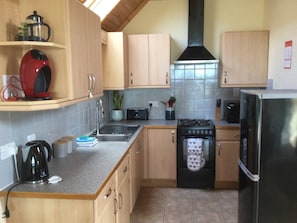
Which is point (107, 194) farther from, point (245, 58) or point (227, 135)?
point (245, 58)

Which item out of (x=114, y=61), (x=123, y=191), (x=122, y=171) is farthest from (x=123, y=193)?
(x=114, y=61)

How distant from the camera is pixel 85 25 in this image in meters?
2.26

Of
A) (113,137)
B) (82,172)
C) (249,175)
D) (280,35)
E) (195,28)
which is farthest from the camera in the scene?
(195,28)

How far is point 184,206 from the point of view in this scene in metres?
3.39

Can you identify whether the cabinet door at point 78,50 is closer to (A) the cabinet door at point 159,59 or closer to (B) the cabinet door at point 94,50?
(B) the cabinet door at point 94,50

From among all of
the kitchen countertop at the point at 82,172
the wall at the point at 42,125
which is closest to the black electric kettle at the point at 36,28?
the wall at the point at 42,125

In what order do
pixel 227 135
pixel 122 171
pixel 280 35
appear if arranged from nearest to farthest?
1. pixel 122 171
2. pixel 280 35
3. pixel 227 135

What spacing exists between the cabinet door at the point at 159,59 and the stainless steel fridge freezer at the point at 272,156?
178cm

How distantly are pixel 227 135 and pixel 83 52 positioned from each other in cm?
236

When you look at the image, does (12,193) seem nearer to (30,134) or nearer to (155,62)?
(30,134)

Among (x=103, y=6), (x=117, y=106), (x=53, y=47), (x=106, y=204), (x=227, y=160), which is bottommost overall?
(x=227, y=160)

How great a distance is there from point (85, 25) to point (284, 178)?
1998 millimetres

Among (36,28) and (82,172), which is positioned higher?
(36,28)

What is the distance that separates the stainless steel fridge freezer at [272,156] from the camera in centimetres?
212
